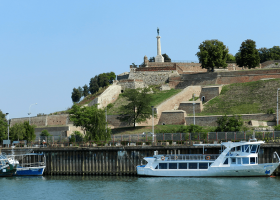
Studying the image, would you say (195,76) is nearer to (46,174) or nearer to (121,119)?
(121,119)

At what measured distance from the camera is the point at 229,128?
62594 mm

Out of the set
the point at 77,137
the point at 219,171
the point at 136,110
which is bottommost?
the point at 219,171

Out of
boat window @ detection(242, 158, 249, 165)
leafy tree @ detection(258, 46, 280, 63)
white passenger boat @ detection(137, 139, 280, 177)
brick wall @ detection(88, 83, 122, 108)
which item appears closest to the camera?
white passenger boat @ detection(137, 139, 280, 177)

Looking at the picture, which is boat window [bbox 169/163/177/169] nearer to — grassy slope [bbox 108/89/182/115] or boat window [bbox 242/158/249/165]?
boat window [bbox 242/158/249/165]

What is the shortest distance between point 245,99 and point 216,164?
34.3 meters

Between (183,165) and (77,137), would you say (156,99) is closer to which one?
(77,137)

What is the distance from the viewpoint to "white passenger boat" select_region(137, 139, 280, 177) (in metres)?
47.8

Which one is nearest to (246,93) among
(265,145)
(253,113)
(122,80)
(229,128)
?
(253,113)

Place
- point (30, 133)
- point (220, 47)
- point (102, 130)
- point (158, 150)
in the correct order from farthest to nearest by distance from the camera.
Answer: point (220, 47) → point (30, 133) → point (102, 130) → point (158, 150)

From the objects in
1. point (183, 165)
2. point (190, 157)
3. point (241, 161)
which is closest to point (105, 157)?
point (183, 165)

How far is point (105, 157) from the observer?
177ft

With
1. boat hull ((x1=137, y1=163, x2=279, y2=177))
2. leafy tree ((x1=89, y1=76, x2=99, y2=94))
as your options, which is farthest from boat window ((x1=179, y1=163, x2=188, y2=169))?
leafy tree ((x1=89, y1=76, x2=99, y2=94))

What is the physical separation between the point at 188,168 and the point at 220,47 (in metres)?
48.4

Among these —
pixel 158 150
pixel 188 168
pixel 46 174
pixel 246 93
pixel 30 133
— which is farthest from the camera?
pixel 246 93
